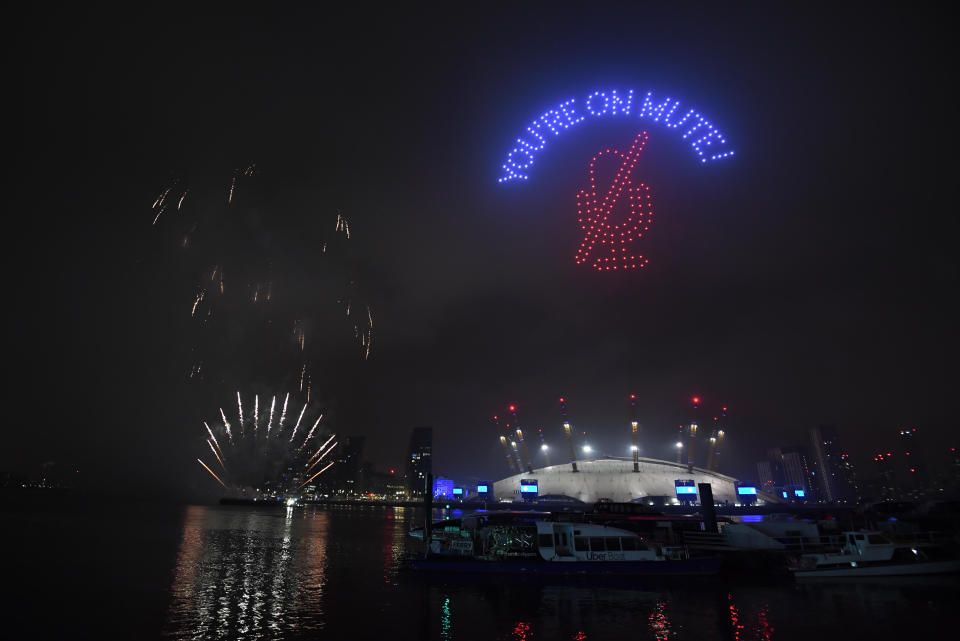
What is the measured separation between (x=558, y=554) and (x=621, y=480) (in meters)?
121

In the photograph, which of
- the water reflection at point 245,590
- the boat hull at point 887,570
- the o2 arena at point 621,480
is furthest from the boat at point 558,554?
the o2 arena at point 621,480

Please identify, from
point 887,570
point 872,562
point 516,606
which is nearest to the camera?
point 516,606

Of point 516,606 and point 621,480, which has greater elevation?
point 621,480

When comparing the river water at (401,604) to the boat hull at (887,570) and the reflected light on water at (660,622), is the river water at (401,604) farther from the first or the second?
the boat hull at (887,570)

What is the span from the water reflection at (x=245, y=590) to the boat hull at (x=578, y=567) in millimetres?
12229

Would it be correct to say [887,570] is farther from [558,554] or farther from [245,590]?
[245,590]

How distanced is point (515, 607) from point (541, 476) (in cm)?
14047

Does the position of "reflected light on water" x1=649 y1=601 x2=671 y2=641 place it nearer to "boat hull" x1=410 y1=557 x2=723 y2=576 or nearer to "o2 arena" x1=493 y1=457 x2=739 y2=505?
"boat hull" x1=410 y1=557 x2=723 y2=576

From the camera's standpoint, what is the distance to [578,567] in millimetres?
45500

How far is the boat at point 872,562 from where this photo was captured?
A: 46.4m

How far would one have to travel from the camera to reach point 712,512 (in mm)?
64938

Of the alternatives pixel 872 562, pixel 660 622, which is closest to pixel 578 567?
pixel 660 622

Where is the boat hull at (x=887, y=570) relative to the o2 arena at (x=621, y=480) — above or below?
below

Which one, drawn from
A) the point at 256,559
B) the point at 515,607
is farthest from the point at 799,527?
the point at 256,559
